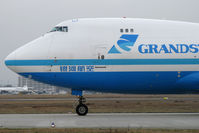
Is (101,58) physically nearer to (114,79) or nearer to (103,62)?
(103,62)

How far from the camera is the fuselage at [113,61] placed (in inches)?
863

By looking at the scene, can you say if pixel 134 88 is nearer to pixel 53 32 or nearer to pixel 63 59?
pixel 63 59

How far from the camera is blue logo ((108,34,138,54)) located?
22078 mm

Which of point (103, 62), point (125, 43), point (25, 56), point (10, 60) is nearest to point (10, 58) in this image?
point (10, 60)

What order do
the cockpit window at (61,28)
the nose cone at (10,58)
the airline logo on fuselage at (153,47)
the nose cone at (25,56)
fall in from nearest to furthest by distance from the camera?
the nose cone at (25,56), the nose cone at (10,58), the airline logo on fuselage at (153,47), the cockpit window at (61,28)

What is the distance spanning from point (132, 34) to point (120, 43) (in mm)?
1153

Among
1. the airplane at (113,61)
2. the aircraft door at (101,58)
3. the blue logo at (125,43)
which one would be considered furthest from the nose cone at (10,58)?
the blue logo at (125,43)

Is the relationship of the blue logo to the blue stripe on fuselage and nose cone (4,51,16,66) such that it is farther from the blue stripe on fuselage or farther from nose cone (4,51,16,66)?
nose cone (4,51,16,66)

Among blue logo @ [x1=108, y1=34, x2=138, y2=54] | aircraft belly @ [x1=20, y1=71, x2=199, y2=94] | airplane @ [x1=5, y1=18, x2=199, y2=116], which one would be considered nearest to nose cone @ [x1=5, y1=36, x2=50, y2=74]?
airplane @ [x1=5, y1=18, x2=199, y2=116]

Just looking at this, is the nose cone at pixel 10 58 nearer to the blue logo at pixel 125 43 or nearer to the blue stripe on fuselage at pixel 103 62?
the blue stripe on fuselage at pixel 103 62

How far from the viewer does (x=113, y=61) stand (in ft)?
72.0

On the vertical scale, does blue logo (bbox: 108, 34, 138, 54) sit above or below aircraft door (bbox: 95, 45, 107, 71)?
above

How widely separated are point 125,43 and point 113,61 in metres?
1.61

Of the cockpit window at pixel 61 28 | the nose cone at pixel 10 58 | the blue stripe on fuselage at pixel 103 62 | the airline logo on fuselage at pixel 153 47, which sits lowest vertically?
the blue stripe on fuselage at pixel 103 62
